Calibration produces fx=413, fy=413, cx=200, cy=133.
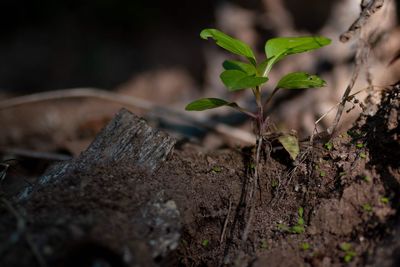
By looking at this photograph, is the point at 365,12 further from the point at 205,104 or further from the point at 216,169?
the point at 216,169

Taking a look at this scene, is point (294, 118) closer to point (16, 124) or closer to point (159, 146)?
point (159, 146)

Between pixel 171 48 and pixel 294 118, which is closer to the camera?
pixel 294 118

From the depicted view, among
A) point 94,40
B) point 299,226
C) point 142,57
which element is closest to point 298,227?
point 299,226

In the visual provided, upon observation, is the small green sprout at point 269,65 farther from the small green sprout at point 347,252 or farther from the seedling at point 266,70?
the small green sprout at point 347,252

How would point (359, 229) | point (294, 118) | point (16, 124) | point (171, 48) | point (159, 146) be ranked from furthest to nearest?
1. point (171, 48)
2. point (16, 124)
3. point (294, 118)
4. point (159, 146)
5. point (359, 229)

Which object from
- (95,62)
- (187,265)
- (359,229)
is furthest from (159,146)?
(95,62)

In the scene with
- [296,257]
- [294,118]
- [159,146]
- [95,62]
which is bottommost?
[296,257]
